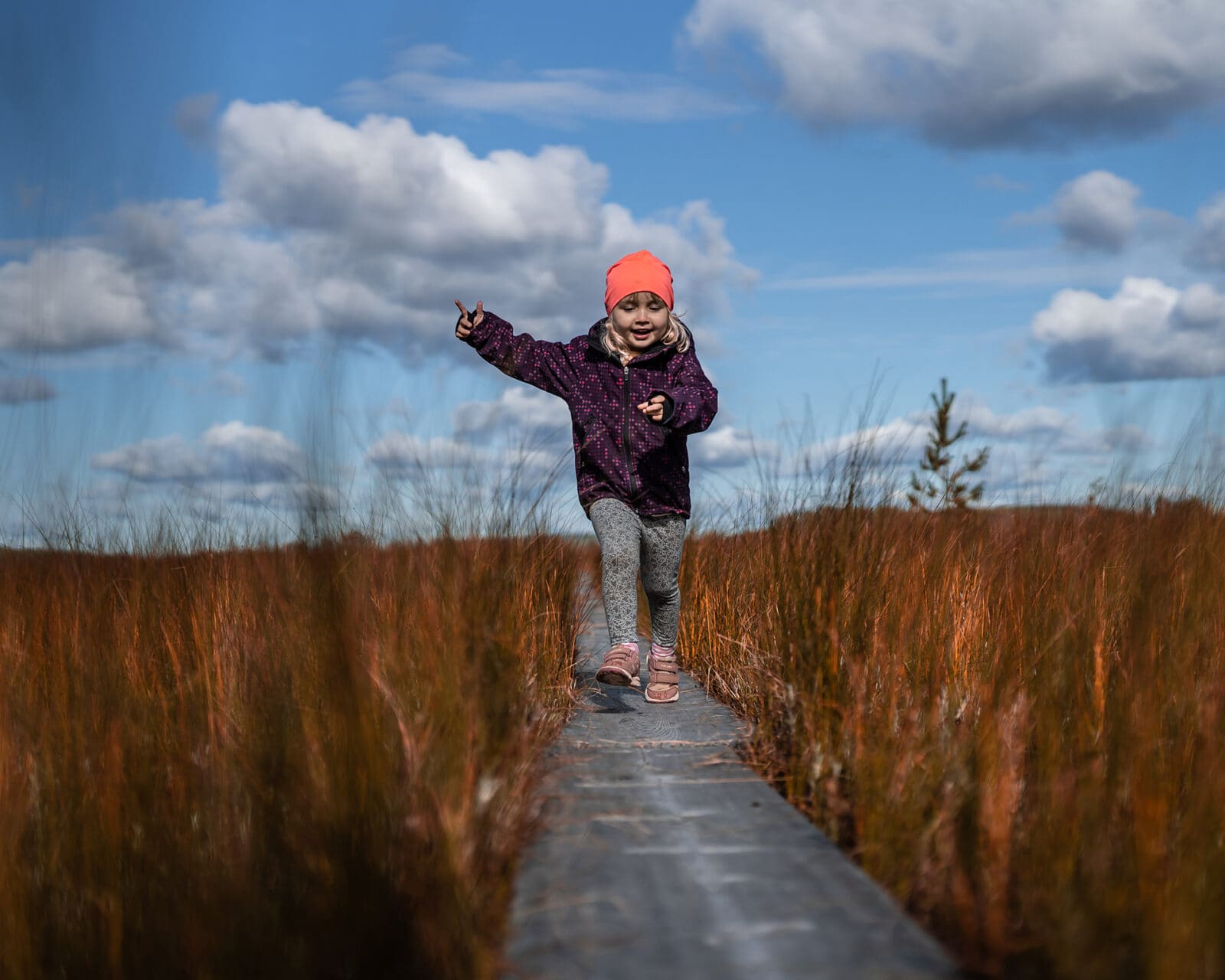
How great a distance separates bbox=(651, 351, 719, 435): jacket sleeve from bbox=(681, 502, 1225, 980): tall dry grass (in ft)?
1.99

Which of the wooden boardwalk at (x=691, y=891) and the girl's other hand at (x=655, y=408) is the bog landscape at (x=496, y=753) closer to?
the wooden boardwalk at (x=691, y=891)

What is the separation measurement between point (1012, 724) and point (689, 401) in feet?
5.94

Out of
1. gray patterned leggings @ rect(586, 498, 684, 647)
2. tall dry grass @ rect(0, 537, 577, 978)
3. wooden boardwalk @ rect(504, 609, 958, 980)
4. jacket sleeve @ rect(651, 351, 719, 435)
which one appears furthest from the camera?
gray patterned leggings @ rect(586, 498, 684, 647)

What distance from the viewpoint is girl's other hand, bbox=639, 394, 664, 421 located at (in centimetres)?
388

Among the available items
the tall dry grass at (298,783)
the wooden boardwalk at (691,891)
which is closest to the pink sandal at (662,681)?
the tall dry grass at (298,783)

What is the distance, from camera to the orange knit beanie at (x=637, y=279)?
14.9ft

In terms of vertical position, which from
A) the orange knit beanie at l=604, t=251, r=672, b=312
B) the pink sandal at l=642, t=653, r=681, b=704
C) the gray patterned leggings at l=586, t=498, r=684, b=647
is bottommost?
the pink sandal at l=642, t=653, r=681, b=704

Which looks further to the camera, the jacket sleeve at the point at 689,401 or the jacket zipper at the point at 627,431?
the jacket zipper at the point at 627,431

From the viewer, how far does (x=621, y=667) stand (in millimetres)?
4008

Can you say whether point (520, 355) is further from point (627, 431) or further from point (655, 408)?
point (655, 408)

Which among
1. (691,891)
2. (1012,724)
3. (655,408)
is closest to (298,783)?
(691,891)

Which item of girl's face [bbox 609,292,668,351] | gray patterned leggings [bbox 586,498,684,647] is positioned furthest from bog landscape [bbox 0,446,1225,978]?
girl's face [bbox 609,292,668,351]

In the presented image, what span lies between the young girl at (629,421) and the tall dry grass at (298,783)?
69 cm

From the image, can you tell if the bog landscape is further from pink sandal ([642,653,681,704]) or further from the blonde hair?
the blonde hair
